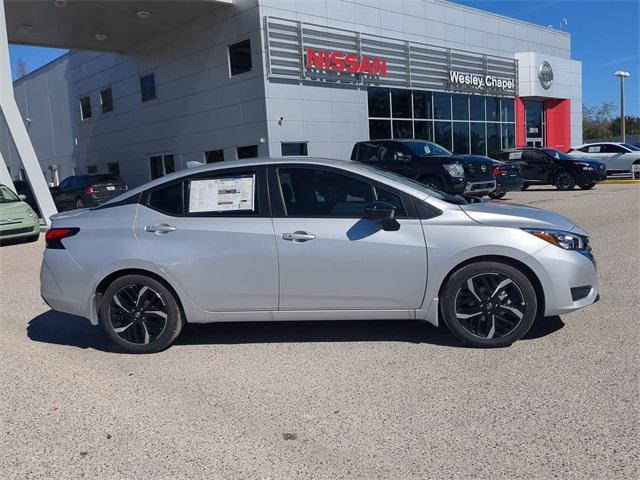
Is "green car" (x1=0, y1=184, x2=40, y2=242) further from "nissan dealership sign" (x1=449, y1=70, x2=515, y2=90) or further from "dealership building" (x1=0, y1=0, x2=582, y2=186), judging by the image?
"nissan dealership sign" (x1=449, y1=70, x2=515, y2=90)

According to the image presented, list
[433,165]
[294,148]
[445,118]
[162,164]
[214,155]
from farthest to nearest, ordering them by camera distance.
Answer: [445,118], [162,164], [214,155], [294,148], [433,165]

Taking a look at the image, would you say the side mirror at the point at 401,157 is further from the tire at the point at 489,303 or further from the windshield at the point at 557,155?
the tire at the point at 489,303

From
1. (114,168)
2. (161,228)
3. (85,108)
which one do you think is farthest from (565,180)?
(85,108)

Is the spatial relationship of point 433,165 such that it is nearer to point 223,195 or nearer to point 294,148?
point 294,148

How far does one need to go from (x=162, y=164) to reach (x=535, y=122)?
2044 cm

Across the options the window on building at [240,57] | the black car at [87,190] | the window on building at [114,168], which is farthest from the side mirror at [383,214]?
the window on building at [114,168]

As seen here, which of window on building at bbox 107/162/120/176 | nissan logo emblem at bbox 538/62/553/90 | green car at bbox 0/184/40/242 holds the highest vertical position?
nissan logo emblem at bbox 538/62/553/90

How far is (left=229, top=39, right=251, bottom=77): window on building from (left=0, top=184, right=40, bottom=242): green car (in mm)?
9396

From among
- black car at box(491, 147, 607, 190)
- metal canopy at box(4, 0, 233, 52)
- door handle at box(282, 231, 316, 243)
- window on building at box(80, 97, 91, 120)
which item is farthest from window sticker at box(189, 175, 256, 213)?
window on building at box(80, 97, 91, 120)

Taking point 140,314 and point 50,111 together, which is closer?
point 140,314

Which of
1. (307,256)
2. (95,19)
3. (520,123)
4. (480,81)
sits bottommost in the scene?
(307,256)

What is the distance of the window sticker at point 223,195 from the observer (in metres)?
4.89

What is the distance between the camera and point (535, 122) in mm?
32250

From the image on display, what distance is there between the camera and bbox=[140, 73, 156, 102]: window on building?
82.5 ft
